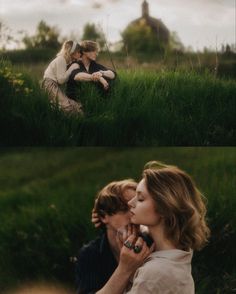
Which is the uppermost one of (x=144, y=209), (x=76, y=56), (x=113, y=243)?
(x=76, y=56)

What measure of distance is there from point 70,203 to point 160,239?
1.60 m

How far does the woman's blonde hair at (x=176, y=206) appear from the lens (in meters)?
2.76

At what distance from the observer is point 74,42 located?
4.44 meters

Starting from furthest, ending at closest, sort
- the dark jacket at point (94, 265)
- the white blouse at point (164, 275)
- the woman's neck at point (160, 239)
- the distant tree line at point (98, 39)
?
the distant tree line at point (98, 39) → the dark jacket at point (94, 265) → the woman's neck at point (160, 239) → the white blouse at point (164, 275)

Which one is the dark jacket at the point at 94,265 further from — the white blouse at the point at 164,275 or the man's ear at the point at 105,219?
the white blouse at the point at 164,275

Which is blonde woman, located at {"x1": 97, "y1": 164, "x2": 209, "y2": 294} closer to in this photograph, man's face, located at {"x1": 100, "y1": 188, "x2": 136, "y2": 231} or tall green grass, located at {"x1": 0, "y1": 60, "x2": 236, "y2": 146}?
man's face, located at {"x1": 100, "y1": 188, "x2": 136, "y2": 231}

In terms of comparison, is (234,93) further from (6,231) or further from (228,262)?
(6,231)

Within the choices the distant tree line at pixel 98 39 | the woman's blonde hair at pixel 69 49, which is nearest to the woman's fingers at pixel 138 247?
the woman's blonde hair at pixel 69 49

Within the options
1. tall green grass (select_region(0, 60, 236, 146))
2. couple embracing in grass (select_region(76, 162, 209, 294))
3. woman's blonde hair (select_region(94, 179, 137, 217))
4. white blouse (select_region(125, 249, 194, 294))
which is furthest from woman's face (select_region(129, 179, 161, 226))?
tall green grass (select_region(0, 60, 236, 146))

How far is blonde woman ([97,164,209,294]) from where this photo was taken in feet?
8.93

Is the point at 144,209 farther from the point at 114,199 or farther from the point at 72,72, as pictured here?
the point at 72,72

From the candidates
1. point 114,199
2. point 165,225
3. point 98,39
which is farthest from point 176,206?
point 98,39

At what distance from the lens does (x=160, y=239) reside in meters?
2.77

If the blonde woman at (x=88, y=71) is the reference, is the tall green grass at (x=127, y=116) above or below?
below
